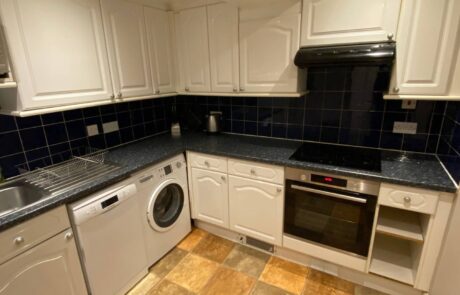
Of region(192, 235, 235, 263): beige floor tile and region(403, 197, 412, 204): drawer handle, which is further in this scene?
region(192, 235, 235, 263): beige floor tile

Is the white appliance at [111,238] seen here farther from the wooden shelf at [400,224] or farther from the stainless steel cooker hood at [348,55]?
the wooden shelf at [400,224]

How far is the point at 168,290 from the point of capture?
1824 mm

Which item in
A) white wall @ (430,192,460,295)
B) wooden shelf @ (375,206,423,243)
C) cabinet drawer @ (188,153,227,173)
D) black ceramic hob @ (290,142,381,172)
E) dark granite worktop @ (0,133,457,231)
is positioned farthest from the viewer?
cabinet drawer @ (188,153,227,173)

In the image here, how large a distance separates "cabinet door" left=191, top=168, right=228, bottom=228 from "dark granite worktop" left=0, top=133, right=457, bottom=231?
0.78ft

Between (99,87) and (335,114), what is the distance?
1796 mm

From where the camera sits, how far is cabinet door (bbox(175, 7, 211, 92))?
211cm

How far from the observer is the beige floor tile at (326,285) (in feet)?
5.82

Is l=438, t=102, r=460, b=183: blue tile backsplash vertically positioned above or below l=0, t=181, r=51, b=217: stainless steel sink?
above

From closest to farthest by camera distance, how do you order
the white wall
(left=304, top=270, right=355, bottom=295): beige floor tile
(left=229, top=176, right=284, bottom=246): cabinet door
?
the white wall
(left=304, top=270, right=355, bottom=295): beige floor tile
(left=229, top=176, right=284, bottom=246): cabinet door

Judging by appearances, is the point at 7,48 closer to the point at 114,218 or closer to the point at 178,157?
the point at 114,218

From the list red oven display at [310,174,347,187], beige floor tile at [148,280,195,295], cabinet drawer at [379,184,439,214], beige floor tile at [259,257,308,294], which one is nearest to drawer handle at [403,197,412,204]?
cabinet drawer at [379,184,439,214]

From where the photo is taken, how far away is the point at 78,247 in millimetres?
1438

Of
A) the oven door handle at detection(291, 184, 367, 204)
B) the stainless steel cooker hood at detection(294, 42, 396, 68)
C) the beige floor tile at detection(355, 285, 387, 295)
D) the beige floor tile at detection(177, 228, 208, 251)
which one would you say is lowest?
the beige floor tile at detection(355, 285, 387, 295)

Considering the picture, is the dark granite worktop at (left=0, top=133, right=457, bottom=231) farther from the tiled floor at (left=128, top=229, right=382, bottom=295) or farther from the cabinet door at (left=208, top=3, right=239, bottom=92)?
the tiled floor at (left=128, top=229, right=382, bottom=295)
